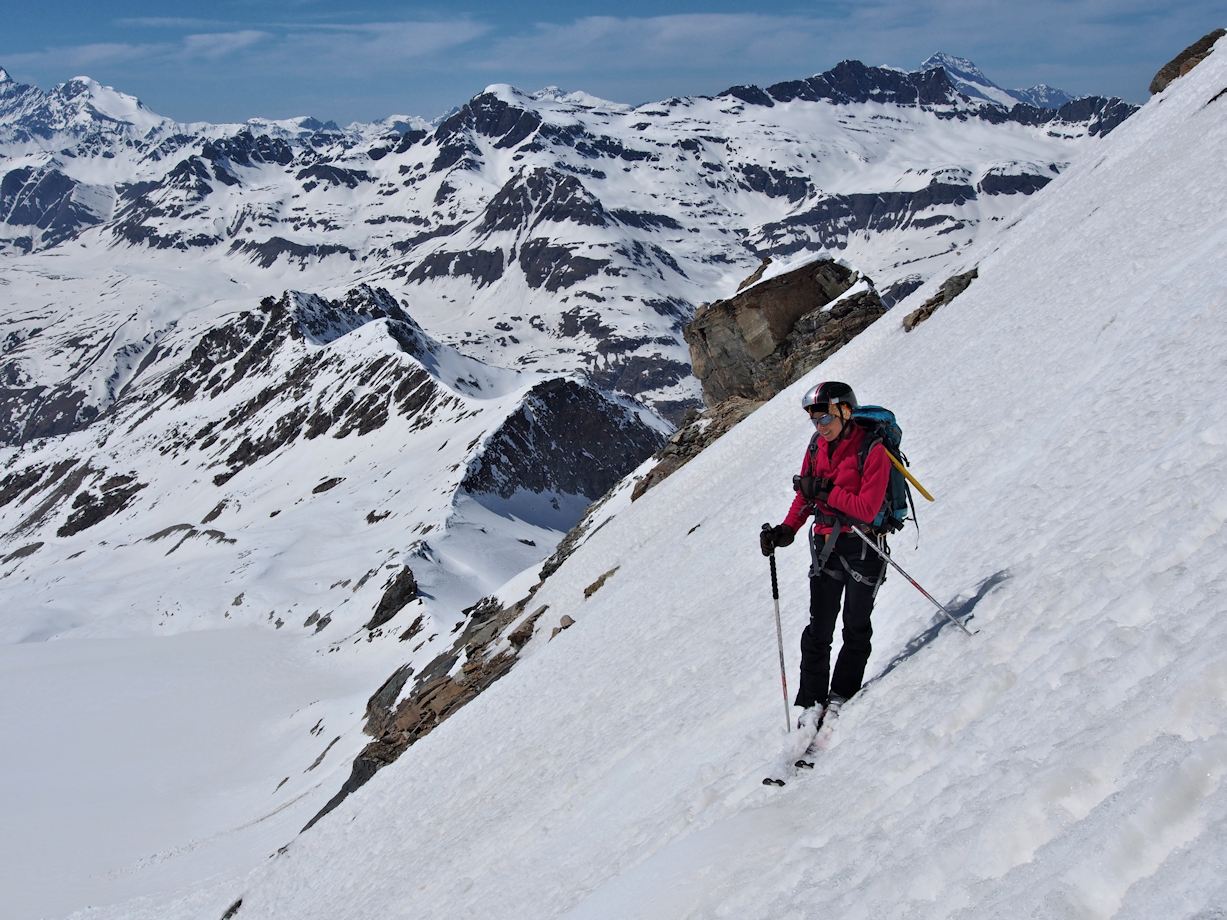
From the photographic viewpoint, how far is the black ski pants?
8188mm

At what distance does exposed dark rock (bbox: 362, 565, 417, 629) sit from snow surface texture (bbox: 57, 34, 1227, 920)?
38916mm

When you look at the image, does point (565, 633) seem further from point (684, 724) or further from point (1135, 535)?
point (1135, 535)

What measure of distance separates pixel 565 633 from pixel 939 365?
11.8 m

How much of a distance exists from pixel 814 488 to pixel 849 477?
37 centimetres

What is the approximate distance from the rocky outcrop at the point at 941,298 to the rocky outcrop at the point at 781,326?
297 inches

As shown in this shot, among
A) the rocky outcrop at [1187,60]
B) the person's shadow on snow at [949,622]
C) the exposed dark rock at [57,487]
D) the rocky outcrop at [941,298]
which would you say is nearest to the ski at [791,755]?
the person's shadow on snow at [949,622]

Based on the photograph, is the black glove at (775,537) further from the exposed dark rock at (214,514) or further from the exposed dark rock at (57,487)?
the exposed dark rock at (57,487)

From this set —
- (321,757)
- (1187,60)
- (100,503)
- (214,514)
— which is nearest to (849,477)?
(321,757)

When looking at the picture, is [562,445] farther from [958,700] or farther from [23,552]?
[958,700]

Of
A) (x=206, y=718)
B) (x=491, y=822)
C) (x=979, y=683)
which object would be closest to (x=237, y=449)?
(x=206, y=718)

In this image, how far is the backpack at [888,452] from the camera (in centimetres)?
812

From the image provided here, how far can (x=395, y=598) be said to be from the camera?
215 feet

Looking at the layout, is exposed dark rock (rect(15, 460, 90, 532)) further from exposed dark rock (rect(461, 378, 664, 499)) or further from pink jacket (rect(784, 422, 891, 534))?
pink jacket (rect(784, 422, 891, 534))

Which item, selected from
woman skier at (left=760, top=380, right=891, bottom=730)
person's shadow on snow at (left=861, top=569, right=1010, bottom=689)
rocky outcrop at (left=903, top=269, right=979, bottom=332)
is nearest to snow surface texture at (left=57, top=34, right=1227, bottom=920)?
person's shadow on snow at (left=861, top=569, right=1010, bottom=689)
